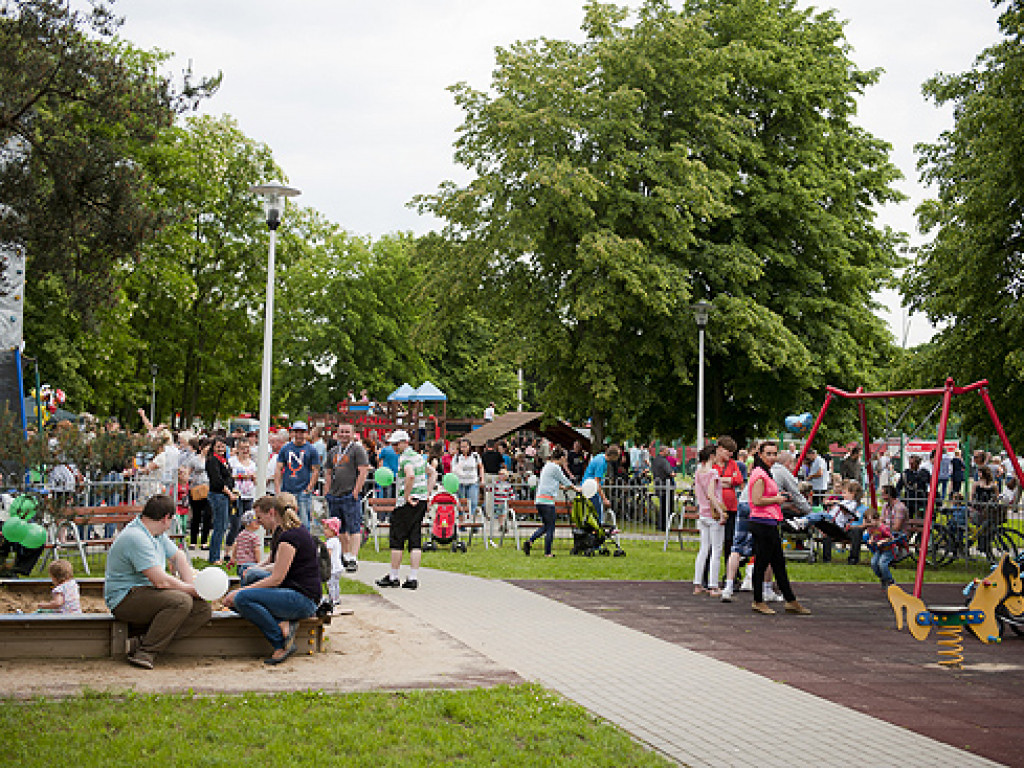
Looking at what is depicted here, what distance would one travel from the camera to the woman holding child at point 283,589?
9203 millimetres

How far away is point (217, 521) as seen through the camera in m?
15.9

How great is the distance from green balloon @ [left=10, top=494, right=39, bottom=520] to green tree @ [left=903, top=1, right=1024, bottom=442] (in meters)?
13.2

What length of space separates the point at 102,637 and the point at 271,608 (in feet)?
4.41

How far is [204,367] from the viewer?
4638cm

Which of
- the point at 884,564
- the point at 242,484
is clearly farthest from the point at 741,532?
the point at 242,484

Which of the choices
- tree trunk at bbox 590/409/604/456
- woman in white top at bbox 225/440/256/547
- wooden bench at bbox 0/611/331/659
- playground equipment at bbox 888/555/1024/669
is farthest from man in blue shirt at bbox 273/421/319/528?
tree trunk at bbox 590/409/604/456

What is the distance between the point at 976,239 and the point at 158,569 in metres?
14.2

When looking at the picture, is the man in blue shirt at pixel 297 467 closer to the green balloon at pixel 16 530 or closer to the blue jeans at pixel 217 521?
the blue jeans at pixel 217 521

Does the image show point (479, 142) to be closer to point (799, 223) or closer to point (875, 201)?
point (799, 223)

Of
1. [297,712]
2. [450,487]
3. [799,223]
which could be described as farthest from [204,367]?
[297,712]

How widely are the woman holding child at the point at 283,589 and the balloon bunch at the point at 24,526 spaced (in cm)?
387

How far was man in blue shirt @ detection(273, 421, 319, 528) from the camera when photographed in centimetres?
1579

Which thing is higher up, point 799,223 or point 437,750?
point 799,223

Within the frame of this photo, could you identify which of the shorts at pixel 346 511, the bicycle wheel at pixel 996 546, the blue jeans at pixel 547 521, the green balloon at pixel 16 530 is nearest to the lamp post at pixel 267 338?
the shorts at pixel 346 511
